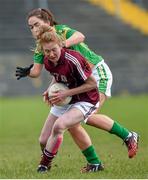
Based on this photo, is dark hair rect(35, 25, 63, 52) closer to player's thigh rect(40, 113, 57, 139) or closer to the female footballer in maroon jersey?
the female footballer in maroon jersey

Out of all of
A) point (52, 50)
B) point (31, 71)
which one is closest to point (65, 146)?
point (31, 71)

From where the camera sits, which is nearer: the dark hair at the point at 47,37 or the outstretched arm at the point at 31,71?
the dark hair at the point at 47,37

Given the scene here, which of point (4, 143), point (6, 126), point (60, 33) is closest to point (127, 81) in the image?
point (6, 126)

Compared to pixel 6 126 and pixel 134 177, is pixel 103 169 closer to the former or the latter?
pixel 134 177

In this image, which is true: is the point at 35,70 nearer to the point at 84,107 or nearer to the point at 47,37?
the point at 84,107

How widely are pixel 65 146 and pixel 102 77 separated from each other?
9.03 ft

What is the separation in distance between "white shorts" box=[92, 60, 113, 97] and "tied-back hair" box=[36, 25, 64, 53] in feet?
4.46

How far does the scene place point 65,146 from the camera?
37.3ft

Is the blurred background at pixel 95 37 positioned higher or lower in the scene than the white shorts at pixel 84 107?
lower

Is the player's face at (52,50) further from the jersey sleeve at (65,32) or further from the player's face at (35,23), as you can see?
the jersey sleeve at (65,32)

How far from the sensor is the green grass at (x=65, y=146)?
770 cm

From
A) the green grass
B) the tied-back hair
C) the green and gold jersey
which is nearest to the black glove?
the green and gold jersey

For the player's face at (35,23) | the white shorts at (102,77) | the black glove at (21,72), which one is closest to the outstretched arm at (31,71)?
the black glove at (21,72)

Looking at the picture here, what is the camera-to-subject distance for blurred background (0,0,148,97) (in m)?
23.5
